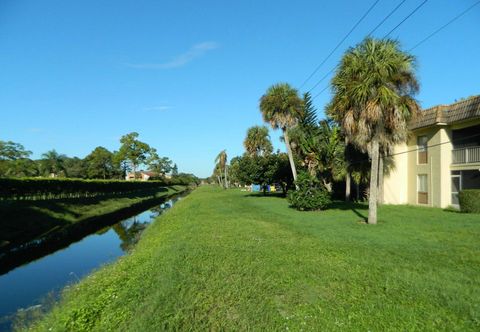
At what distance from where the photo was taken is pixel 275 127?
3159cm

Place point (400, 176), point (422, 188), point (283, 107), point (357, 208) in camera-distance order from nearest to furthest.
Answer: point (357, 208) → point (422, 188) → point (400, 176) → point (283, 107)

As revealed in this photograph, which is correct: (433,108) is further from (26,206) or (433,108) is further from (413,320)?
(26,206)

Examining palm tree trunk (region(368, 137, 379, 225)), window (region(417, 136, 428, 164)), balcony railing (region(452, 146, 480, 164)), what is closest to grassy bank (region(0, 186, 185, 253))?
palm tree trunk (region(368, 137, 379, 225))

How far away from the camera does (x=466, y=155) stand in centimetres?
2158

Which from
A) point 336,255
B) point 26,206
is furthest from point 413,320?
point 26,206

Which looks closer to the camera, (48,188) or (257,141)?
(48,188)

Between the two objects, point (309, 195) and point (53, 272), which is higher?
point (309, 195)

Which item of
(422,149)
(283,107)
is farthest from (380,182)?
(283,107)

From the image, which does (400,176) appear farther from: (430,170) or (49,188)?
(49,188)

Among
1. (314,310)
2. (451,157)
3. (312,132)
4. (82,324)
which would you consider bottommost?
(82,324)

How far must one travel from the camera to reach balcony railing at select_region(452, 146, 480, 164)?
2094 centimetres

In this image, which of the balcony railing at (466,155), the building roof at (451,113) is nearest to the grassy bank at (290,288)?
the balcony railing at (466,155)

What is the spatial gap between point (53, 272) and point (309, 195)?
14.6 meters

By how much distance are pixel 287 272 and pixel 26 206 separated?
21.3 metres
